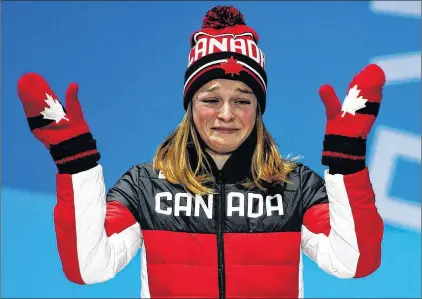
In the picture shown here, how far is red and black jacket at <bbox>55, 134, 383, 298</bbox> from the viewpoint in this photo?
52.6 inches

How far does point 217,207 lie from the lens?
1.42m

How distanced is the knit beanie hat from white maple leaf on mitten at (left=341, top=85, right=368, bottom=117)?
0.30 m

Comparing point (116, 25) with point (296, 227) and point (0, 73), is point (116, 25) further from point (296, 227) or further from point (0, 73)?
point (296, 227)

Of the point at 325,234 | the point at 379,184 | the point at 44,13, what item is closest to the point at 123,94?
the point at 44,13

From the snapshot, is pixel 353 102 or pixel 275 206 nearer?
pixel 353 102

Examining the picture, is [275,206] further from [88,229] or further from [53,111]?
[53,111]

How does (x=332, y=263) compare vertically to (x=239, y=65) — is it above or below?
below

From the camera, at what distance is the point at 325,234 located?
1.35 meters

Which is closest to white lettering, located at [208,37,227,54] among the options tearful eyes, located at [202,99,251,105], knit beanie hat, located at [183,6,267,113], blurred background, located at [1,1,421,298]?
knit beanie hat, located at [183,6,267,113]

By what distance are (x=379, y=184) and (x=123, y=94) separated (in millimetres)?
1191

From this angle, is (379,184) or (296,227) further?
(379,184)

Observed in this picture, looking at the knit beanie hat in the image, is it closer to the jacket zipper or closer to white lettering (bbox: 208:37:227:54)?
white lettering (bbox: 208:37:227:54)

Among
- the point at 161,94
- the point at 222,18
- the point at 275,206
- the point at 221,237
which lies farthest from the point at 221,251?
the point at 161,94

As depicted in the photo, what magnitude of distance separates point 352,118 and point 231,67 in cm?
34
